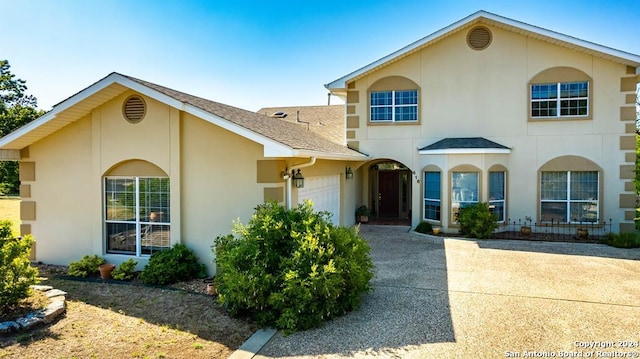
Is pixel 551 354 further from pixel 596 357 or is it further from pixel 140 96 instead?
pixel 140 96

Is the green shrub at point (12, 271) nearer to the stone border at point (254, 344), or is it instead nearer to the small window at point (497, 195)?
the stone border at point (254, 344)

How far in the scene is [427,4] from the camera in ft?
47.2

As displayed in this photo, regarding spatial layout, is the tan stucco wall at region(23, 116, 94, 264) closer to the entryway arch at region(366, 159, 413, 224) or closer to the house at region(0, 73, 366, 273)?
the house at region(0, 73, 366, 273)

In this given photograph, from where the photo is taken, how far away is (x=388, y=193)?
19328 mm

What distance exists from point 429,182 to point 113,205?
11191 millimetres

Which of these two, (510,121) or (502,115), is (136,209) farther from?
(510,121)

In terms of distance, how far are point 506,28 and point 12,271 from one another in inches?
657

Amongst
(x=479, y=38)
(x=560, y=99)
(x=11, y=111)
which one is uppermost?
(x=11, y=111)

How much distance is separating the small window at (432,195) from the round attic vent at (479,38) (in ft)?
17.6

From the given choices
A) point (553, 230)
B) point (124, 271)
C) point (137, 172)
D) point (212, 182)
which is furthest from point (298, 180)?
point (553, 230)

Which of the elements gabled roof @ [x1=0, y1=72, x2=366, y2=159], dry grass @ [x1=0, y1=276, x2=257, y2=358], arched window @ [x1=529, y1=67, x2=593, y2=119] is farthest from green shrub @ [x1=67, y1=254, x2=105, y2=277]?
arched window @ [x1=529, y1=67, x2=593, y2=119]

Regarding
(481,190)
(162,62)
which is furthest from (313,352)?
(162,62)

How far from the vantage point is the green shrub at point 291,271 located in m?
6.11

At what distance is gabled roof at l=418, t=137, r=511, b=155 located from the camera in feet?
46.1
